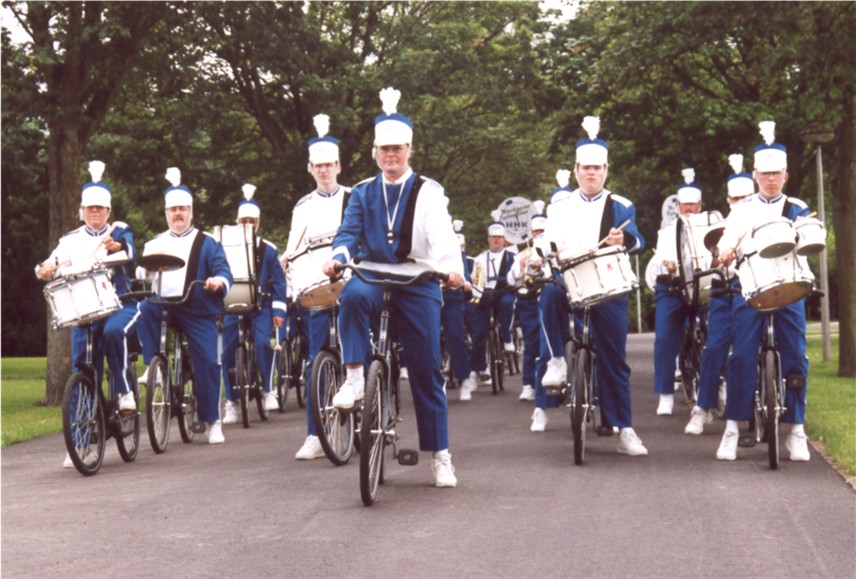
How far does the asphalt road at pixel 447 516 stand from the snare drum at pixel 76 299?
1189 millimetres

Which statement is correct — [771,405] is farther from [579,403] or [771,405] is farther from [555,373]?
[555,373]

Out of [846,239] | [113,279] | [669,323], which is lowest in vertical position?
[669,323]

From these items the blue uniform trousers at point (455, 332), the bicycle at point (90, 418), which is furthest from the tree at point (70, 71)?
the bicycle at point (90, 418)

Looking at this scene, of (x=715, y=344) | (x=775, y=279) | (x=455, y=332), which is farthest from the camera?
(x=455, y=332)

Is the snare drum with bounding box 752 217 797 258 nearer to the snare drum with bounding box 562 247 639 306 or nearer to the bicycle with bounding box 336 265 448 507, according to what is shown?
the snare drum with bounding box 562 247 639 306

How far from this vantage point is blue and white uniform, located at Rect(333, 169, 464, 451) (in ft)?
33.4

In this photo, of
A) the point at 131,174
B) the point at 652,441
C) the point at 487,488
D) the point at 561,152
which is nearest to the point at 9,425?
the point at 652,441

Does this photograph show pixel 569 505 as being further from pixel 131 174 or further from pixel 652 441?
pixel 131 174

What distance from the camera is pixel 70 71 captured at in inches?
826

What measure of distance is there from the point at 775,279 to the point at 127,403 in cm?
511

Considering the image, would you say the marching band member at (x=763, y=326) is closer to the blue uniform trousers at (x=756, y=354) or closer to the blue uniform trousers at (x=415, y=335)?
the blue uniform trousers at (x=756, y=354)

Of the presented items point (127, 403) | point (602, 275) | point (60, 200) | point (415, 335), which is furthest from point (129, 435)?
point (60, 200)

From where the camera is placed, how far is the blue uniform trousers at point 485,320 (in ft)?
71.3

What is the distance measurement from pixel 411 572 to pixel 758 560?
1.71 m
